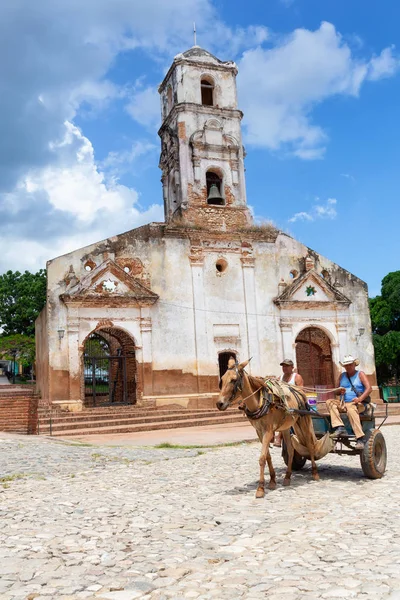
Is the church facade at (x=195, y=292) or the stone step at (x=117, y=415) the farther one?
the church facade at (x=195, y=292)

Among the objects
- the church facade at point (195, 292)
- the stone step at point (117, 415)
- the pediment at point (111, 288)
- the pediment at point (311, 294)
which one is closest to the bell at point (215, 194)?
the church facade at point (195, 292)

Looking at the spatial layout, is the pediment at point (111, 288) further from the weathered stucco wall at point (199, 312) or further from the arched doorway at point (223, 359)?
the arched doorway at point (223, 359)

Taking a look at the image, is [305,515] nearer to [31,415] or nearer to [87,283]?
[31,415]

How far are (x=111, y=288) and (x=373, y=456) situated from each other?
15316 millimetres

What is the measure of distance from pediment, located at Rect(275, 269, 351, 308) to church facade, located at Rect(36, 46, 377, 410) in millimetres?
49

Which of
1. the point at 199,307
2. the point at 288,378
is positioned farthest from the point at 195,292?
the point at 288,378

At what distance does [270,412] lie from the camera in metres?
7.84

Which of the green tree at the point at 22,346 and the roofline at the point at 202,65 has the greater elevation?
the roofline at the point at 202,65

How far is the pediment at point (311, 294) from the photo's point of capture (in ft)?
80.1

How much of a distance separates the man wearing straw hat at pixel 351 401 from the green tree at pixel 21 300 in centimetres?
3627

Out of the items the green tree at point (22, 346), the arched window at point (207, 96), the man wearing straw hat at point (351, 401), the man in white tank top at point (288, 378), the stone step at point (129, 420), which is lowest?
the stone step at point (129, 420)

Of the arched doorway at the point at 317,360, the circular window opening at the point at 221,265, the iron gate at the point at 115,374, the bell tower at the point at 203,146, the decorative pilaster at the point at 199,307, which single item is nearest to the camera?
the iron gate at the point at 115,374

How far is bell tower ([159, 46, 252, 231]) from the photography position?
79.0 ft

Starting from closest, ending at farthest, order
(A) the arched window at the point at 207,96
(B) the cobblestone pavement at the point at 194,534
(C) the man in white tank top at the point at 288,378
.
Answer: (B) the cobblestone pavement at the point at 194,534 → (C) the man in white tank top at the point at 288,378 → (A) the arched window at the point at 207,96
